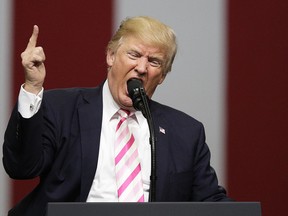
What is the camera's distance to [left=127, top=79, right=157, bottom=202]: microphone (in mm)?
1753

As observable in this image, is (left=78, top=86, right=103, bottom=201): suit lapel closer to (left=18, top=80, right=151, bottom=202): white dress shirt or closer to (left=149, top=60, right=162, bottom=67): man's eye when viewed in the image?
(left=18, top=80, right=151, bottom=202): white dress shirt

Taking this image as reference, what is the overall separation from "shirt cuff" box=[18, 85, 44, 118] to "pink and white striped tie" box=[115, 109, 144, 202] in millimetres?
316

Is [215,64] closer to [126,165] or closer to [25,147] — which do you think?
[126,165]

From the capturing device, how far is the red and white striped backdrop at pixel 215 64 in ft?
8.59

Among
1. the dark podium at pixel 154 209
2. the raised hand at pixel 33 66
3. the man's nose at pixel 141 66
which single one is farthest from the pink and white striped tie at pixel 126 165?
the dark podium at pixel 154 209

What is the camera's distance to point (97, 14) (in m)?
2.65

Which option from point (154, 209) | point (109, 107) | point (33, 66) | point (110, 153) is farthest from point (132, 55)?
point (154, 209)

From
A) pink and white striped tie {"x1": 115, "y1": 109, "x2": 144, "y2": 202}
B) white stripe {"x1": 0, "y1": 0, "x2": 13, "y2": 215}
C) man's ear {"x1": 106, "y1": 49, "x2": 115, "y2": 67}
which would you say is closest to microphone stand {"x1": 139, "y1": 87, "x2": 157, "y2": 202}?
pink and white striped tie {"x1": 115, "y1": 109, "x2": 144, "y2": 202}

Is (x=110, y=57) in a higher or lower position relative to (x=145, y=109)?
higher

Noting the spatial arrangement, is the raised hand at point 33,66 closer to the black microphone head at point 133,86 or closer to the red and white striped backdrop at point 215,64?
the black microphone head at point 133,86

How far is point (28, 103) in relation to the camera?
183 cm

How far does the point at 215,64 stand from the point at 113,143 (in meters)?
0.73

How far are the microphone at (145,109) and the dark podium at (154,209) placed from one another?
0.24 meters
